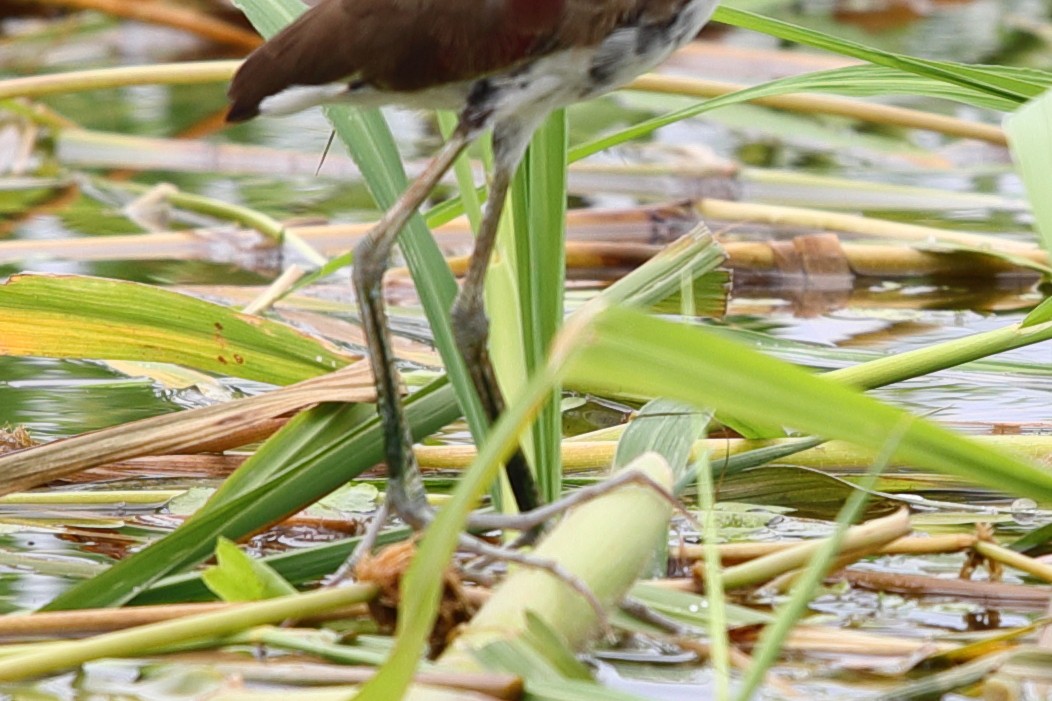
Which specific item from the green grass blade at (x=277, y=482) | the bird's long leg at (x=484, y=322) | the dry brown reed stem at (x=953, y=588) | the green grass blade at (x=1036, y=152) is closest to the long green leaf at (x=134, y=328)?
the green grass blade at (x=277, y=482)

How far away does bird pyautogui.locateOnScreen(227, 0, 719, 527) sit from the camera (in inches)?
69.1

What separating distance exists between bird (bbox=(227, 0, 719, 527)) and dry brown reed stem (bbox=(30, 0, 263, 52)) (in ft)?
11.3

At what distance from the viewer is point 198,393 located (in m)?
2.74

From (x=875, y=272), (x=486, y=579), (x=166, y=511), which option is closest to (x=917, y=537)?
(x=486, y=579)

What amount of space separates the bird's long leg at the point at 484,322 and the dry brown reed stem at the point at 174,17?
11.1ft

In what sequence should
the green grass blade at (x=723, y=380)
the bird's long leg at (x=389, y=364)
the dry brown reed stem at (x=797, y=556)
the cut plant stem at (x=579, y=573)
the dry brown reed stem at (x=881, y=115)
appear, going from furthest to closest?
the dry brown reed stem at (x=881, y=115) → the bird's long leg at (x=389, y=364) → the dry brown reed stem at (x=797, y=556) → the cut plant stem at (x=579, y=573) → the green grass blade at (x=723, y=380)

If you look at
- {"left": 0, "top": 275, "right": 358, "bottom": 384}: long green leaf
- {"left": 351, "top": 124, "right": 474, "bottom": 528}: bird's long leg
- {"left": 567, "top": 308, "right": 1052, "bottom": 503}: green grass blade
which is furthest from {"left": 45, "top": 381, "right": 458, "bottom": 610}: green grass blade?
{"left": 567, "top": 308, "right": 1052, "bottom": 503}: green grass blade

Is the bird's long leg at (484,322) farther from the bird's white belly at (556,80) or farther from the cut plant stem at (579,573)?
the cut plant stem at (579,573)

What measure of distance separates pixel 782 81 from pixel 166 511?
95 cm

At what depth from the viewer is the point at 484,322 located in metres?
2.02

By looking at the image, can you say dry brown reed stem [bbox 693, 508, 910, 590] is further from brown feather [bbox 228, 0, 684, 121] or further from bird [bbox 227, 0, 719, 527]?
brown feather [bbox 228, 0, 684, 121]

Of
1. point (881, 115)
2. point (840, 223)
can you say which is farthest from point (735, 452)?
point (881, 115)

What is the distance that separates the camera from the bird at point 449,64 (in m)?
1.75

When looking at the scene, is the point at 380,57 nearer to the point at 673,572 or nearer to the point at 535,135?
the point at 535,135
